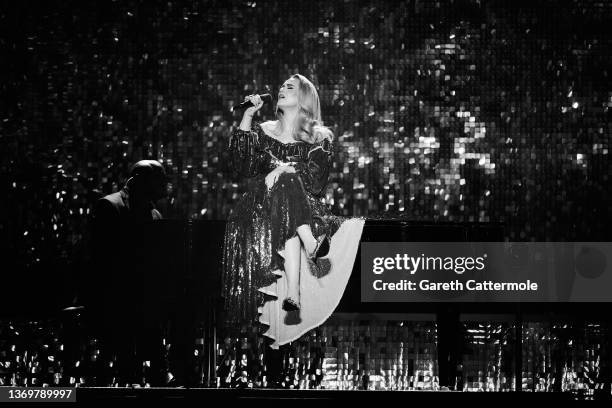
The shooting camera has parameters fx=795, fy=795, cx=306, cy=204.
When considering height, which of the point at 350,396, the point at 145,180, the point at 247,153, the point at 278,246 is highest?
the point at 247,153

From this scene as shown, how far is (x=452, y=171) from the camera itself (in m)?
4.92

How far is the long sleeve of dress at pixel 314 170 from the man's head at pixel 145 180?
2.43 ft

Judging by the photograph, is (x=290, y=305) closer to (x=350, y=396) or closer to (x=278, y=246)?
(x=278, y=246)

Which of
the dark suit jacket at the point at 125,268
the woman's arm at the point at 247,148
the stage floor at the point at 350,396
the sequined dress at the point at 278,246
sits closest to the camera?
the stage floor at the point at 350,396

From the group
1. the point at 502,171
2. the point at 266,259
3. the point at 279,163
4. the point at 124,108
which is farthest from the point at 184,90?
the point at 502,171

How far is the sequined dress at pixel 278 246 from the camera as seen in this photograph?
A: 3887 mm

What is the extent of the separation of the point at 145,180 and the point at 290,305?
1.00 metres

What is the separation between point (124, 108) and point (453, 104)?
2035 millimetres

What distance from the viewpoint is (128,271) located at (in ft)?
11.8

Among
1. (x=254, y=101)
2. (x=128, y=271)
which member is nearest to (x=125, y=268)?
(x=128, y=271)

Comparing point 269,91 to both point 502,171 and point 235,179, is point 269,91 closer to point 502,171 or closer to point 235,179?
point 235,179

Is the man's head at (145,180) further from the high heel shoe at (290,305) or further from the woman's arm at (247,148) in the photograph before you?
the high heel shoe at (290,305)

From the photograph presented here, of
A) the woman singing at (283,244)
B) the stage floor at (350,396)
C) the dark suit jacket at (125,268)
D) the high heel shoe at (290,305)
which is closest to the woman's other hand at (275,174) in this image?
the woman singing at (283,244)

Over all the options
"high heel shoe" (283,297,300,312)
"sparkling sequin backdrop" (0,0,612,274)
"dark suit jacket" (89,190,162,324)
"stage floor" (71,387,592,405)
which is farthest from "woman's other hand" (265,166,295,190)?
"stage floor" (71,387,592,405)
